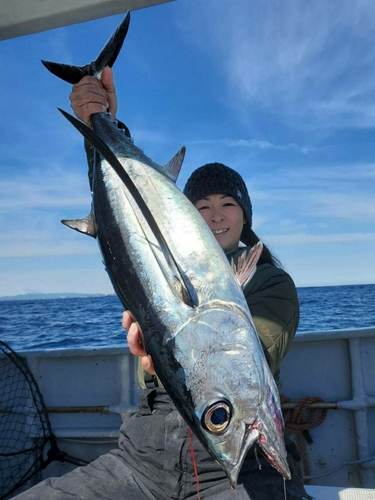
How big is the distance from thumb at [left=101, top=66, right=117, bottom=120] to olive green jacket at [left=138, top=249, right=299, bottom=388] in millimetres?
1168

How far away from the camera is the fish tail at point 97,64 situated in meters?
2.31

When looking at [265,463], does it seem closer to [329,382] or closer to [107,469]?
[107,469]

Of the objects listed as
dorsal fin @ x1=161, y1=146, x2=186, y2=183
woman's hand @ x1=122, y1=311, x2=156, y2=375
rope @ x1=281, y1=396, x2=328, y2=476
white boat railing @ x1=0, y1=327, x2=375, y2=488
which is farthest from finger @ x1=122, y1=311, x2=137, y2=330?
rope @ x1=281, y1=396, x2=328, y2=476

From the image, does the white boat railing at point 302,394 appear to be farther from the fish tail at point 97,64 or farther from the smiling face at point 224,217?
the fish tail at point 97,64

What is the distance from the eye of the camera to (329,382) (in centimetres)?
371

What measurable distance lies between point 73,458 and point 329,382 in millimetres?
2285

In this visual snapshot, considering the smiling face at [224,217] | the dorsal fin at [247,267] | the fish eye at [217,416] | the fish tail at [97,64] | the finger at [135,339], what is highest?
the fish tail at [97,64]

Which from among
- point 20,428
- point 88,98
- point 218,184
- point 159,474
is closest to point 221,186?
point 218,184

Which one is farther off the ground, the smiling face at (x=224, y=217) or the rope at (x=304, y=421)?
the smiling face at (x=224, y=217)

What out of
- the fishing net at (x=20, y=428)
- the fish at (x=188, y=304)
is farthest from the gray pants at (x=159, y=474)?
the fishing net at (x=20, y=428)

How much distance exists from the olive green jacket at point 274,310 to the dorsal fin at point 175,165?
27.4 inches

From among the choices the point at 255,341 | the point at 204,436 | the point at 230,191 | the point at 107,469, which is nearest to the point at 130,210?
the point at 255,341

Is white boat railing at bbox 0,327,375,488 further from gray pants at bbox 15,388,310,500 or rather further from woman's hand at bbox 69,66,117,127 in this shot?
woman's hand at bbox 69,66,117,127

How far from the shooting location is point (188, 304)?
145 cm
